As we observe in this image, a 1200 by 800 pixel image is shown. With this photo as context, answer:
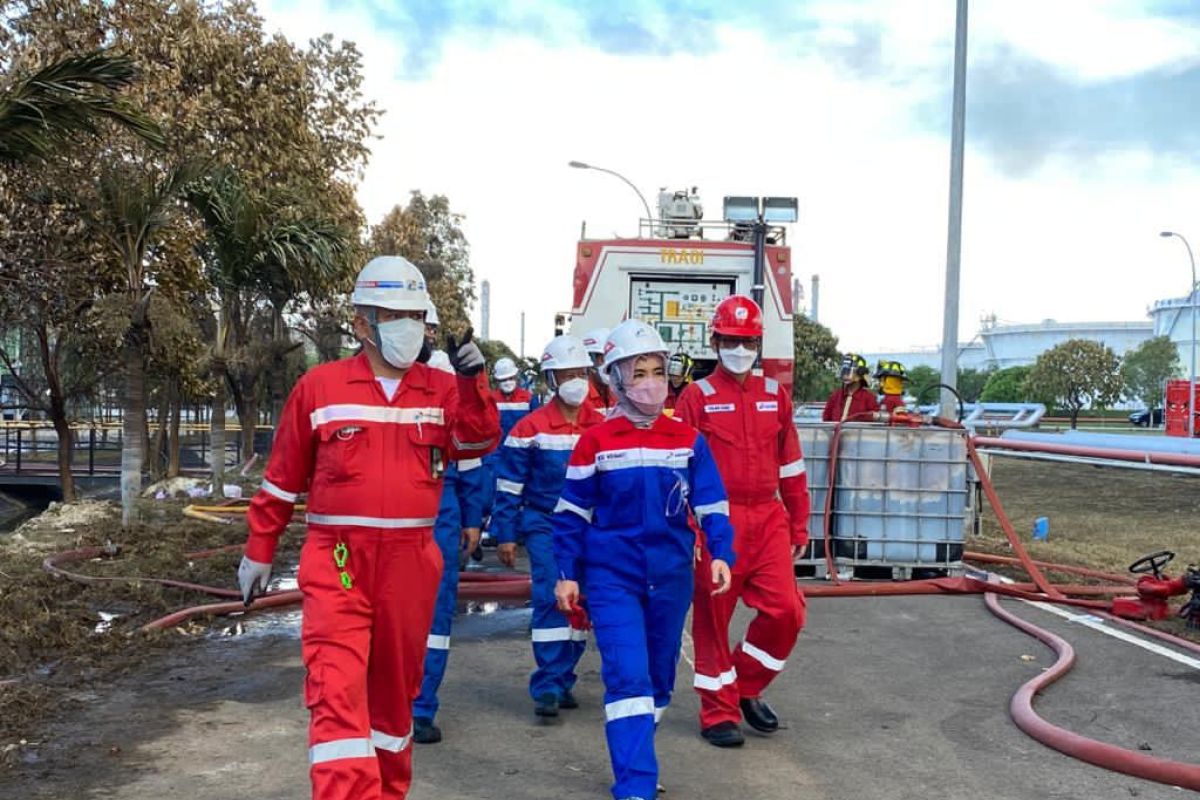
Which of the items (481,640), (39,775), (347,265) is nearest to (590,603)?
(39,775)

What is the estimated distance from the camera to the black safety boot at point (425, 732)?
18.9 feet

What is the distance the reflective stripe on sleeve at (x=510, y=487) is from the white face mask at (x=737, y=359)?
4.49 feet

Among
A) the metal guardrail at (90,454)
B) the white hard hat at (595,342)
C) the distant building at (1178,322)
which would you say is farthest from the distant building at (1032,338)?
the white hard hat at (595,342)

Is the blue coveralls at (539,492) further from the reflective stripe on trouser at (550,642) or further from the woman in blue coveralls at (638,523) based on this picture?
the woman in blue coveralls at (638,523)

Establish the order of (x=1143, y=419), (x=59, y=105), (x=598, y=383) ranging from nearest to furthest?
(x=598, y=383) < (x=59, y=105) < (x=1143, y=419)

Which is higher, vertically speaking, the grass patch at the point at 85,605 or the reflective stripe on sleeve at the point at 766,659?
the reflective stripe on sleeve at the point at 766,659

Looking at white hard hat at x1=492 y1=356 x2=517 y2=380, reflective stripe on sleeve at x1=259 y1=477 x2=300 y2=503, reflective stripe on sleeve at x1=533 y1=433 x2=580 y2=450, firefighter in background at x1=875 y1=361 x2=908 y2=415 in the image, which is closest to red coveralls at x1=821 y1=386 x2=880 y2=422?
firefighter in background at x1=875 y1=361 x2=908 y2=415

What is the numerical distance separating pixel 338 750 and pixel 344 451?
1014 mm

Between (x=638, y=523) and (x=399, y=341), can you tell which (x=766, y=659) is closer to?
(x=638, y=523)

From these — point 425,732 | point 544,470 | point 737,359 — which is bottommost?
point 425,732

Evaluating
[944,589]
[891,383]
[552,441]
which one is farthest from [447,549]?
[891,383]

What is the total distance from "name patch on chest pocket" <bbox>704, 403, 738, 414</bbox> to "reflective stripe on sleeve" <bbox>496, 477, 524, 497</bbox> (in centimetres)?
120

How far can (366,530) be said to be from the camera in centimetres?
423

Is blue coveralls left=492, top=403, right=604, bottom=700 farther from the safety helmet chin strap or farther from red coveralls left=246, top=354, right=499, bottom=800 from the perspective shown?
the safety helmet chin strap
